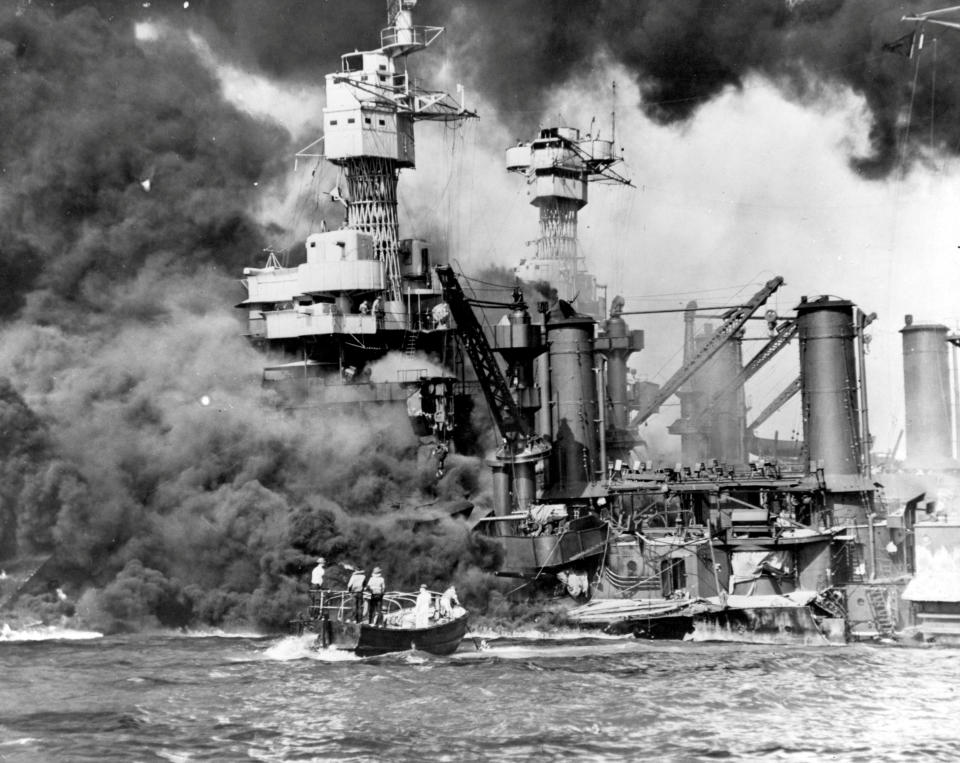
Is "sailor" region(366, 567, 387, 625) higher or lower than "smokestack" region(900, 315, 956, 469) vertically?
lower

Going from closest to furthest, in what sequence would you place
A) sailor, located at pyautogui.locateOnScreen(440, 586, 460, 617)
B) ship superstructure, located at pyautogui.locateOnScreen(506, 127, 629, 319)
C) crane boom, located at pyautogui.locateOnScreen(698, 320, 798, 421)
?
sailor, located at pyautogui.locateOnScreen(440, 586, 460, 617), crane boom, located at pyautogui.locateOnScreen(698, 320, 798, 421), ship superstructure, located at pyautogui.locateOnScreen(506, 127, 629, 319)

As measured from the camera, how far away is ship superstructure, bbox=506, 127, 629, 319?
88.6 meters

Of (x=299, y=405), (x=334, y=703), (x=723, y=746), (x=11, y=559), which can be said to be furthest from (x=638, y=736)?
(x=299, y=405)

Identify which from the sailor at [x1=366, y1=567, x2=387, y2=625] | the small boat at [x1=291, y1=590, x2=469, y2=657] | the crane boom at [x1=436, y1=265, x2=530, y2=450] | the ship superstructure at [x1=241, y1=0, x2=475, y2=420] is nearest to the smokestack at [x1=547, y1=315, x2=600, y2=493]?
the crane boom at [x1=436, y1=265, x2=530, y2=450]

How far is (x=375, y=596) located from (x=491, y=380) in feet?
54.4

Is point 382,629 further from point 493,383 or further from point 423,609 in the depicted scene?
point 493,383

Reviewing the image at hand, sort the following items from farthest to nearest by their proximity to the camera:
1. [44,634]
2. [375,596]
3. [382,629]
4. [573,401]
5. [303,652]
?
[573,401], [44,634], [303,652], [375,596], [382,629]

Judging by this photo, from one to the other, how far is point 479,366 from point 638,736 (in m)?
27.0

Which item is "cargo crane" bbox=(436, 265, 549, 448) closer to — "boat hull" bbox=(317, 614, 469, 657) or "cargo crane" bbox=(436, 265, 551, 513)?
"cargo crane" bbox=(436, 265, 551, 513)

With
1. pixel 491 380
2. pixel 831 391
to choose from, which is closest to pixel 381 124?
pixel 491 380

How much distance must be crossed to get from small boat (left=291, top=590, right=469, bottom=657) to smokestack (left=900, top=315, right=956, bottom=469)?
3389cm

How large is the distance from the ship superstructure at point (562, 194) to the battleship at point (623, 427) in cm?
720

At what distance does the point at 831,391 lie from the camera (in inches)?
2238

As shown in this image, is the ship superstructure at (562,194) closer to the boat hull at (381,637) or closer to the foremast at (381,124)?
the foremast at (381,124)
